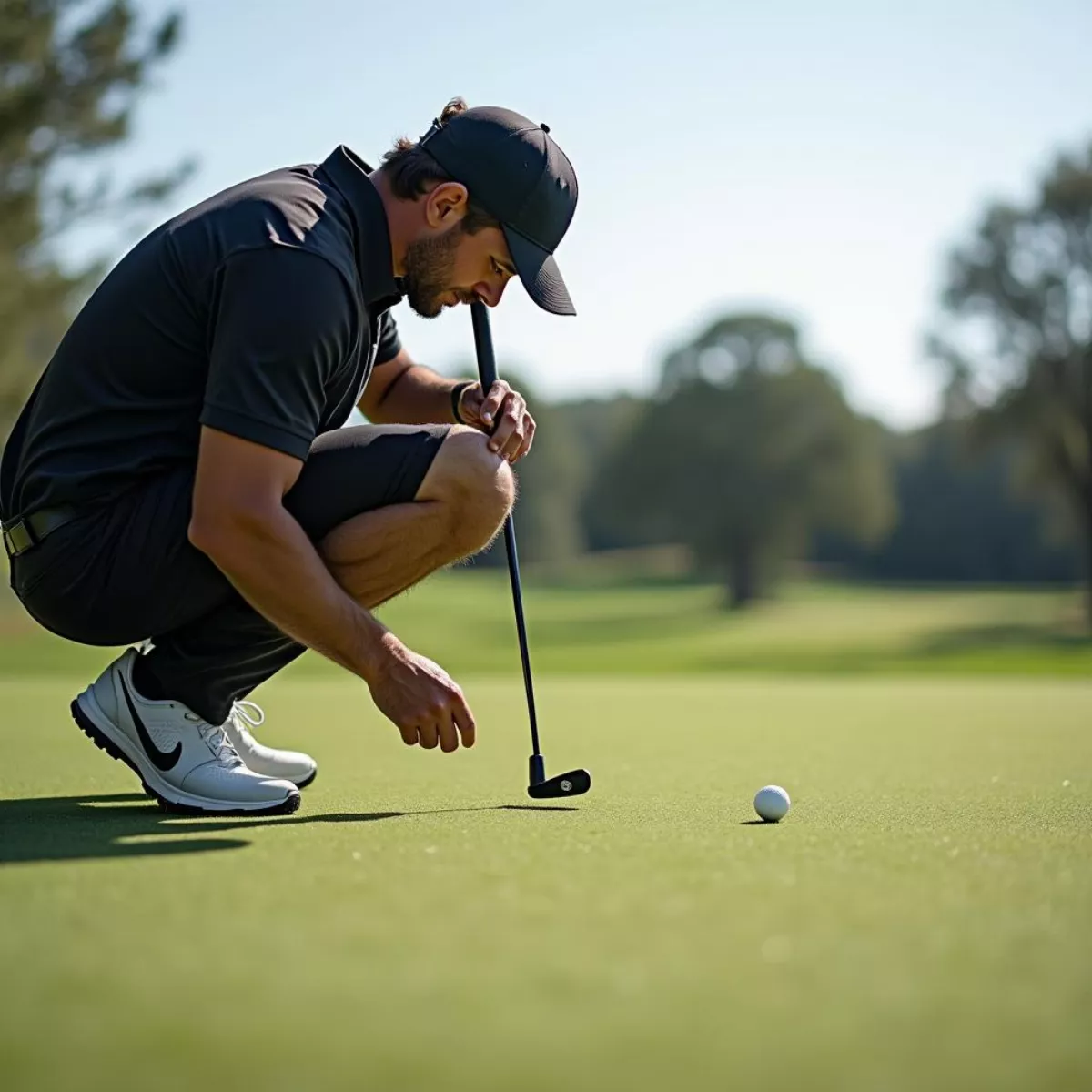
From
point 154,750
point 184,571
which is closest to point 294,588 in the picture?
point 184,571

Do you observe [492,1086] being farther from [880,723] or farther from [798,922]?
[880,723]

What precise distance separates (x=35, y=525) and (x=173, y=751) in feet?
1.86

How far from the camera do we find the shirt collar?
2830 millimetres

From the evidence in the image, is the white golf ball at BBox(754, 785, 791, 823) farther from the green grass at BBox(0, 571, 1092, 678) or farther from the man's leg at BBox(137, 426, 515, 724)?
the green grass at BBox(0, 571, 1092, 678)

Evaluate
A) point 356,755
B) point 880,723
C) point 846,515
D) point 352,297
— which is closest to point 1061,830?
point 352,297

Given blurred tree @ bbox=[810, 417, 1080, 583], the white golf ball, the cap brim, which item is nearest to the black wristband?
the cap brim

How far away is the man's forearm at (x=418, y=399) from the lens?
376 centimetres

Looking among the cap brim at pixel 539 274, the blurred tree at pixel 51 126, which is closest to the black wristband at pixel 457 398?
the cap brim at pixel 539 274

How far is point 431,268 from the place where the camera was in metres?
2.98

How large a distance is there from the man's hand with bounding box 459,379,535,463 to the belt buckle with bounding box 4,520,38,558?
1016 mm

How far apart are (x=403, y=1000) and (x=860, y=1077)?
17.8 inches

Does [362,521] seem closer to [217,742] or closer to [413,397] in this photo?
[217,742]

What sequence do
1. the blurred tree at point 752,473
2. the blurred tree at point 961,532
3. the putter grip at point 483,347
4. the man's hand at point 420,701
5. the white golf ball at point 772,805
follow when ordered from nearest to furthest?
the man's hand at point 420,701 → the white golf ball at point 772,805 → the putter grip at point 483,347 → the blurred tree at point 752,473 → the blurred tree at point 961,532

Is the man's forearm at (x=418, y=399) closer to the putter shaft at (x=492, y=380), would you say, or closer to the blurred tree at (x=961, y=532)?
the putter shaft at (x=492, y=380)
